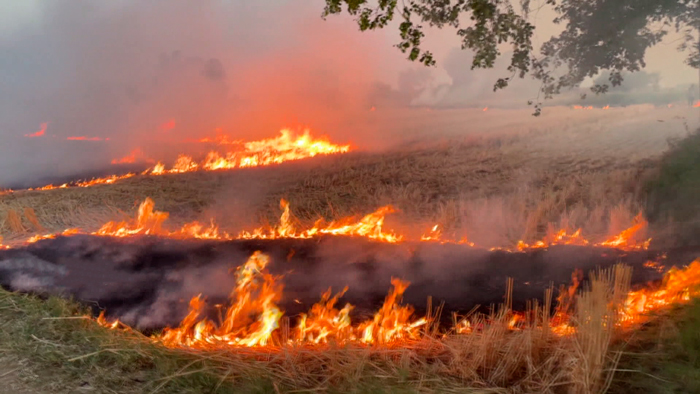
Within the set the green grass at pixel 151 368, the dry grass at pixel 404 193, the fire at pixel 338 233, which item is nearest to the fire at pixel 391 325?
the green grass at pixel 151 368

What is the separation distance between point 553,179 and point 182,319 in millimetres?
9926

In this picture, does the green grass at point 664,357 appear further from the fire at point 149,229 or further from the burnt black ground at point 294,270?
the fire at point 149,229

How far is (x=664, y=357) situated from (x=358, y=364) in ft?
7.31

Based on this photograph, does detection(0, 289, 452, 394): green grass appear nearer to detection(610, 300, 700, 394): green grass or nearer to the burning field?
the burning field

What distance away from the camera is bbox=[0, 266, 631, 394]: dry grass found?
3678mm

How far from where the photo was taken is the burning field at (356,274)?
3.99 meters

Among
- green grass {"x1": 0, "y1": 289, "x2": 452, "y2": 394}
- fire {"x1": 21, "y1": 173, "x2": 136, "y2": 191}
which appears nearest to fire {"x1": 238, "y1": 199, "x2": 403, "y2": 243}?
green grass {"x1": 0, "y1": 289, "x2": 452, "y2": 394}

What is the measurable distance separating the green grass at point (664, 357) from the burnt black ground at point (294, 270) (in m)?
1.71

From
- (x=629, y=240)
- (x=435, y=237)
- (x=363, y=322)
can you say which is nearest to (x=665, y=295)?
(x=363, y=322)

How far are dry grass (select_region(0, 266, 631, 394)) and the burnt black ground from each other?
107 cm

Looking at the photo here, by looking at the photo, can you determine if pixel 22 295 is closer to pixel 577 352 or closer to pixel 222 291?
pixel 222 291

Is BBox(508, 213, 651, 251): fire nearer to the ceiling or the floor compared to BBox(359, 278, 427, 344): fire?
nearer to the ceiling

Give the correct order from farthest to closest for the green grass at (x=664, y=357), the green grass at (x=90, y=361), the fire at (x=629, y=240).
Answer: the fire at (x=629, y=240), the green grass at (x=90, y=361), the green grass at (x=664, y=357)

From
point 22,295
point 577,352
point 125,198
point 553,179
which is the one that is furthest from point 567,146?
point 22,295
